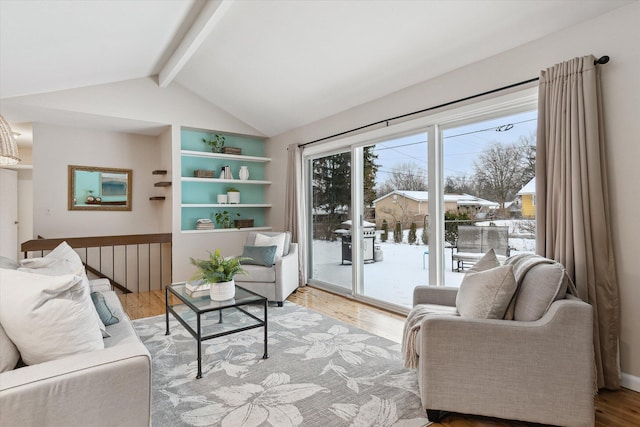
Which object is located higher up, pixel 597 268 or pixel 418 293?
pixel 597 268

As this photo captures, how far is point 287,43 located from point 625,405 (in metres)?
3.90

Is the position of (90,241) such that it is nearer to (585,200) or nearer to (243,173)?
(243,173)

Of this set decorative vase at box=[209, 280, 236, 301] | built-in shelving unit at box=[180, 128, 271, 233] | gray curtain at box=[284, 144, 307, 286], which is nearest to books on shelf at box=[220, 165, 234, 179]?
built-in shelving unit at box=[180, 128, 271, 233]

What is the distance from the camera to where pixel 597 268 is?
89.0 inches

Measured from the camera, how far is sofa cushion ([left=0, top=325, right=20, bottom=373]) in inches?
50.1

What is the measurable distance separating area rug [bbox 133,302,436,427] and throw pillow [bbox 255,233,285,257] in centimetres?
138

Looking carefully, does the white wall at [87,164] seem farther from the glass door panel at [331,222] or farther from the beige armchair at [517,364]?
the beige armchair at [517,364]

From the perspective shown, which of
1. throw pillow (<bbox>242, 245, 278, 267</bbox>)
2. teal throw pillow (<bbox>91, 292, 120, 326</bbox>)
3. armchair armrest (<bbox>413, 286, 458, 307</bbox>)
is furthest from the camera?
throw pillow (<bbox>242, 245, 278, 267</bbox>)

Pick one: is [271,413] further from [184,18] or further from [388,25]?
[184,18]

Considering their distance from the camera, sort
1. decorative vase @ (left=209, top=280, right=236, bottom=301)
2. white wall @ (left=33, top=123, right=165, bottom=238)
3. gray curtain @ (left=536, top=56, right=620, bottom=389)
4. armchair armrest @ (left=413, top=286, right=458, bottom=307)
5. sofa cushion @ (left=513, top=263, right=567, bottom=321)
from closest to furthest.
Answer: sofa cushion @ (left=513, top=263, right=567, bottom=321) < gray curtain @ (left=536, top=56, right=620, bottom=389) < armchair armrest @ (left=413, top=286, right=458, bottom=307) < decorative vase @ (left=209, top=280, right=236, bottom=301) < white wall @ (left=33, top=123, right=165, bottom=238)

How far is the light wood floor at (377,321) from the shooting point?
1874 millimetres

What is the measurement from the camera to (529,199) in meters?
2.85

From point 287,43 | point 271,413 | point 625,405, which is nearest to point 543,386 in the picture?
point 625,405

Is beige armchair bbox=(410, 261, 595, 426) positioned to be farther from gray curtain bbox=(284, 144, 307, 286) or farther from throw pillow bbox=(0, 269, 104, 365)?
gray curtain bbox=(284, 144, 307, 286)
